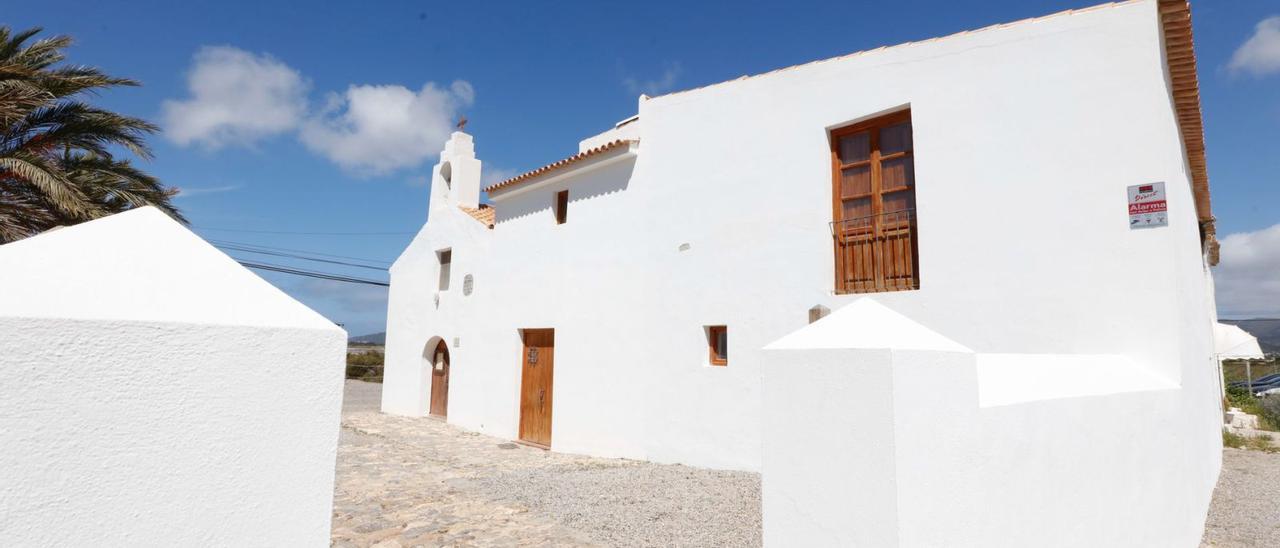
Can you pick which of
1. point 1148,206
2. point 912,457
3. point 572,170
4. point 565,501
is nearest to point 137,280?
point 912,457

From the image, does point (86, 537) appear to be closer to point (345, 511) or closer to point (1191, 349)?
point (345, 511)

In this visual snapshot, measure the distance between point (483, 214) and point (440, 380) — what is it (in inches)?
157

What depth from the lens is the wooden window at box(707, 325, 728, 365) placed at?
9125 millimetres

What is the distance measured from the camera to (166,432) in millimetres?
1586

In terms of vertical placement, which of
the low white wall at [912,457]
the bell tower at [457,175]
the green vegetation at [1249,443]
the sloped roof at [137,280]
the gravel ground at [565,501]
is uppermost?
the bell tower at [457,175]

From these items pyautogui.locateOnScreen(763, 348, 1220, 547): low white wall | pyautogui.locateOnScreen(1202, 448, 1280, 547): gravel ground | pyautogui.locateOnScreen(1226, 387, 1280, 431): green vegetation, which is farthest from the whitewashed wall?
pyautogui.locateOnScreen(1226, 387, 1280, 431): green vegetation

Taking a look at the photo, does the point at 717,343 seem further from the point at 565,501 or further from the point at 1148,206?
the point at 1148,206

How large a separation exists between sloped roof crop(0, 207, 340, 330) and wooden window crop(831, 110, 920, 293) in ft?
22.3

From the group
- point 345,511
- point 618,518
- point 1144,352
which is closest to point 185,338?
point 618,518

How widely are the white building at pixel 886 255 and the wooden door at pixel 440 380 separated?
2.26m

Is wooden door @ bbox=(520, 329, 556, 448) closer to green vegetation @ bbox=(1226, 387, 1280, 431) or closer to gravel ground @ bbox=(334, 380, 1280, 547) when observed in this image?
gravel ground @ bbox=(334, 380, 1280, 547)

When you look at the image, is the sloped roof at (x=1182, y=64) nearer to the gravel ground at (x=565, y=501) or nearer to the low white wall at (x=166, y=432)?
the gravel ground at (x=565, y=501)

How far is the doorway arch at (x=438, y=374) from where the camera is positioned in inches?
591

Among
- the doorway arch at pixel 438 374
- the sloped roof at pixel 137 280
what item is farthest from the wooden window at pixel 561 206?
the sloped roof at pixel 137 280
